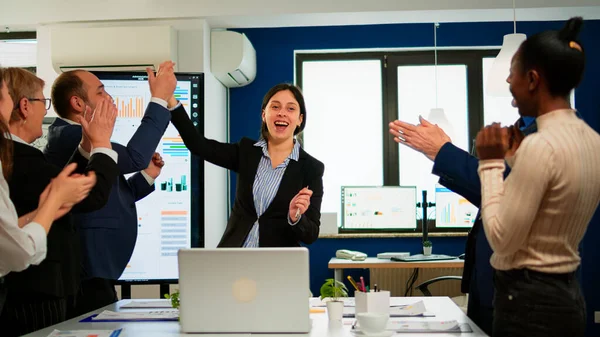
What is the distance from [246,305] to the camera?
1.88 m

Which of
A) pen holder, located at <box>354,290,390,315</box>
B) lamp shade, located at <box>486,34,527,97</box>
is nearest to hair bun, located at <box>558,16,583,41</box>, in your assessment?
pen holder, located at <box>354,290,390,315</box>

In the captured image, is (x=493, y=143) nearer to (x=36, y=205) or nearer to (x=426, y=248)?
(x=36, y=205)

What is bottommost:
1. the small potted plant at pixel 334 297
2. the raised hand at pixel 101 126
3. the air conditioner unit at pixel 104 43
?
the small potted plant at pixel 334 297

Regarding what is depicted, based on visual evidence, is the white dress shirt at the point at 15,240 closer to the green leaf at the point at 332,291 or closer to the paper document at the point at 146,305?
the paper document at the point at 146,305

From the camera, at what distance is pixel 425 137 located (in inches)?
74.7

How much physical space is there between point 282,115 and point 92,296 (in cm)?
116

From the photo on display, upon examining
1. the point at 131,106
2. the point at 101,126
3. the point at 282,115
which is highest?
the point at 131,106

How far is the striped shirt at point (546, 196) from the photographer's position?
4.73 feet

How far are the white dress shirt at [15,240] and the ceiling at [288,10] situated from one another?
3.22 meters

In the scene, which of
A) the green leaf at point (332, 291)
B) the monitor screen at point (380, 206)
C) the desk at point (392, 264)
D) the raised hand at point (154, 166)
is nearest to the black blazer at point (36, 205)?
the raised hand at point (154, 166)

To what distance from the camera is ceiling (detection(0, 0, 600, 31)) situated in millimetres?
4449

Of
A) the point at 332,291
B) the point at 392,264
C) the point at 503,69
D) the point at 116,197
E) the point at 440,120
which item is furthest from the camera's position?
the point at 440,120

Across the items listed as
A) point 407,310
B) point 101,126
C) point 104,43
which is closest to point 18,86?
point 101,126

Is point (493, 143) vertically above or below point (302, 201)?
above
